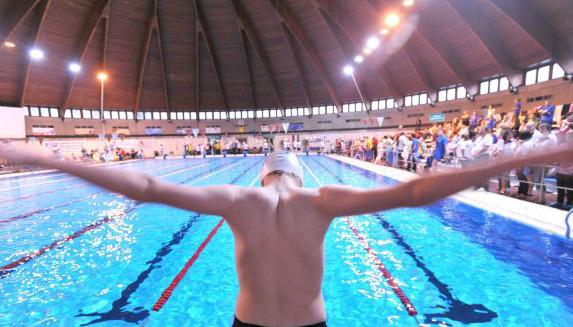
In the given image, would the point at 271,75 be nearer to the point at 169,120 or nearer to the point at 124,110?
the point at 169,120

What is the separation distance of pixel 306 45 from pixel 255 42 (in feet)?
16.2

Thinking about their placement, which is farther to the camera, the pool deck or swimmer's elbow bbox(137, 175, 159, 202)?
the pool deck

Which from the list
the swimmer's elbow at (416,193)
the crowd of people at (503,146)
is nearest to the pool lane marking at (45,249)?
the swimmer's elbow at (416,193)

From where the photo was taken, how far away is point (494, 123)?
13094 mm

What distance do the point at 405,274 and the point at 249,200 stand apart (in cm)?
388

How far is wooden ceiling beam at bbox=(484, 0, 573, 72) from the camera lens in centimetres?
1517

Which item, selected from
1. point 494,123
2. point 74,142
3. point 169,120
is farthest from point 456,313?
point 169,120

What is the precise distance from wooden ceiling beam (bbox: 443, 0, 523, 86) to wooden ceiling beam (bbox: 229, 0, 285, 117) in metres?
16.2

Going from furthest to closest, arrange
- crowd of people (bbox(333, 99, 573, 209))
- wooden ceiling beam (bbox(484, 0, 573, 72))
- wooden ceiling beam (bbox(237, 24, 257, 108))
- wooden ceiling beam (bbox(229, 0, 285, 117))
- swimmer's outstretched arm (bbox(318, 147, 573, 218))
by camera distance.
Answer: wooden ceiling beam (bbox(237, 24, 257, 108)) < wooden ceiling beam (bbox(229, 0, 285, 117)) < wooden ceiling beam (bbox(484, 0, 573, 72)) < crowd of people (bbox(333, 99, 573, 209)) < swimmer's outstretched arm (bbox(318, 147, 573, 218))

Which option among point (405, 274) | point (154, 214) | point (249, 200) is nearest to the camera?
point (249, 200)

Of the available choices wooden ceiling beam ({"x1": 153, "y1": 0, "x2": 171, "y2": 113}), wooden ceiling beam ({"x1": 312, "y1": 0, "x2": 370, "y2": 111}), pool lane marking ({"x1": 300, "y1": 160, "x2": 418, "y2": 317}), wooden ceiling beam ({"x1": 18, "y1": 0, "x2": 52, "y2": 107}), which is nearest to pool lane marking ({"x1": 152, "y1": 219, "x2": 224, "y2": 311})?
pool lane marking ({"x1": 300, "y1": 160, "x2": 418, "y2": 317})

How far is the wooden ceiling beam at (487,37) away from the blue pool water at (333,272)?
15.6 m

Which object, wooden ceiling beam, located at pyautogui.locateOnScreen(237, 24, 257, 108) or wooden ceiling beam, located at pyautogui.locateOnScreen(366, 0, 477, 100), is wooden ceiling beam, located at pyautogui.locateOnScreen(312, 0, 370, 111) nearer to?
wooden ceiling beam, located at pyautogui.locateOnScreen(366, 0, 477, 100)

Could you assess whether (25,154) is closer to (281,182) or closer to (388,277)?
(281,182)
